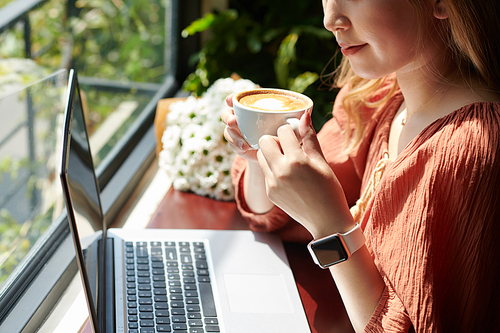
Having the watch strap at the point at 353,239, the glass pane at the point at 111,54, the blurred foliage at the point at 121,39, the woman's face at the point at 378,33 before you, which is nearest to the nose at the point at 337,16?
the woman's face at the point at 378,33

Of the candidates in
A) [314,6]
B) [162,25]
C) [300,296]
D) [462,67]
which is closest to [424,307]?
[300,296]

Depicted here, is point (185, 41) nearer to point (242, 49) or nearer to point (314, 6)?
point (242, 49)

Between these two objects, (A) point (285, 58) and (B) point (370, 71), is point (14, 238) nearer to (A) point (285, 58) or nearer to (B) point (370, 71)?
(B) point (370, 71)

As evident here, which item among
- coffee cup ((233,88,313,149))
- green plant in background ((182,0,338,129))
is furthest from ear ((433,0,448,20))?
green plant in background ((182,0,338,129))

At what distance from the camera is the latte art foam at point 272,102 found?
0.84 m

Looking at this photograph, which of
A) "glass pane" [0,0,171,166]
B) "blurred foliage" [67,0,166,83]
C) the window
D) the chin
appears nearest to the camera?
the chin

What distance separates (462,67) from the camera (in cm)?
89

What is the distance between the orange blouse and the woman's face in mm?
137

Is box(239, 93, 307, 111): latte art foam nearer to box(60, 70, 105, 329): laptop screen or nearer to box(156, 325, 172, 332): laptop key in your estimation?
box(60, 70, 105, 329): laptop screen

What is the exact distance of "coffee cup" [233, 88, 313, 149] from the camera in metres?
0.78

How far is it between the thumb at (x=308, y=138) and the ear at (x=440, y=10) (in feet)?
0.95

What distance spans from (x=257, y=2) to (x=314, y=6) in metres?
0.30

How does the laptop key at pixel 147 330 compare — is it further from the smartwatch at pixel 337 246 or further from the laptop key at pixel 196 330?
the smartwatch at pixel 337 246

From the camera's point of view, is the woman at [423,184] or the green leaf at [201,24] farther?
the green leaf at [201,24]
